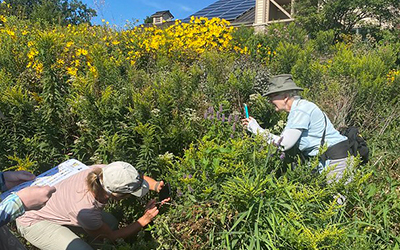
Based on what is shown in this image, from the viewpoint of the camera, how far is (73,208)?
246cm

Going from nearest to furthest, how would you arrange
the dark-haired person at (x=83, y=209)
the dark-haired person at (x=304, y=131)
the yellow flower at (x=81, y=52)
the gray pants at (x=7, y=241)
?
the gray pants at (x=7, y=241) → the dark-haired person at (x=83, y=209) → the dark-haired person at (x=304, y=131) → the yellow flower at (x=81, y=52)

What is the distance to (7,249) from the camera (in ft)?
6.26

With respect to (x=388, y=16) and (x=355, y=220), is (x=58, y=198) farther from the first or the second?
(x=388, y=16)

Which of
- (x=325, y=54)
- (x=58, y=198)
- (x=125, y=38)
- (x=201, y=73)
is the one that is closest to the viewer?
(x=58, y=198)

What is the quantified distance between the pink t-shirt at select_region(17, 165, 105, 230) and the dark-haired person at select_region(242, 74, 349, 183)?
4.81 ft

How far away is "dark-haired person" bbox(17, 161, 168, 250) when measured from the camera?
2391 mm

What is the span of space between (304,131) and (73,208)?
6.68 ft

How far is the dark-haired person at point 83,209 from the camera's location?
2.39 metres

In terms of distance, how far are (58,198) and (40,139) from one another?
3.04ft

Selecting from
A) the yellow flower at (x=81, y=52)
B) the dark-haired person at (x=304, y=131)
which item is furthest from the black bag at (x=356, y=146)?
the yellow flower at (x=81, y=52)

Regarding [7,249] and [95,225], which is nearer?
[7,249]

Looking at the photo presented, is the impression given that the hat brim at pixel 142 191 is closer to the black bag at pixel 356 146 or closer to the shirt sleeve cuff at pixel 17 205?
→ the shirt sleeve cuff at pixel 17 205

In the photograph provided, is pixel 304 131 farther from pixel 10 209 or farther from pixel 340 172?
pixel 10 209

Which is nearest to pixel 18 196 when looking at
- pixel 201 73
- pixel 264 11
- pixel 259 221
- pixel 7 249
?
pixel 7 249
